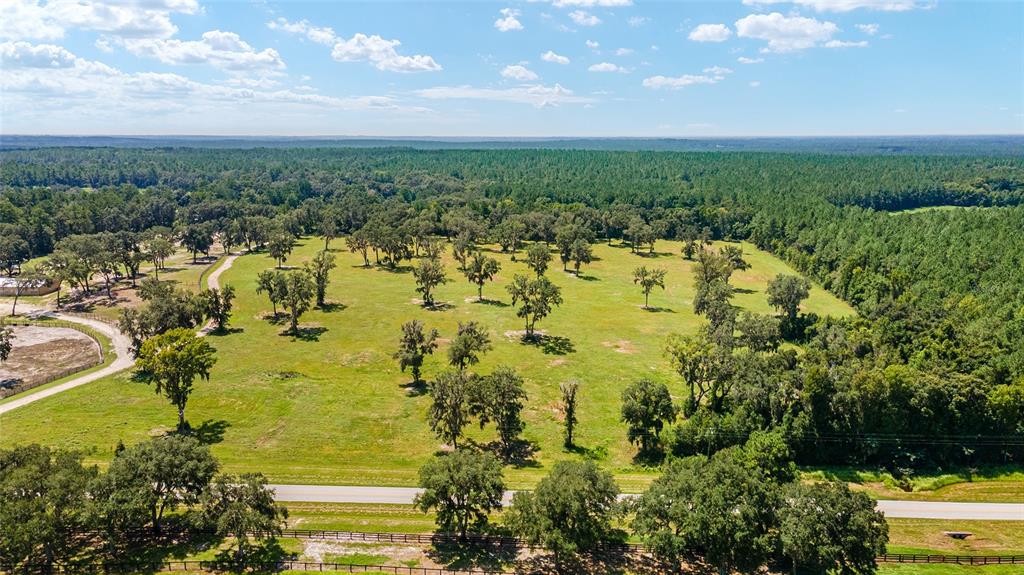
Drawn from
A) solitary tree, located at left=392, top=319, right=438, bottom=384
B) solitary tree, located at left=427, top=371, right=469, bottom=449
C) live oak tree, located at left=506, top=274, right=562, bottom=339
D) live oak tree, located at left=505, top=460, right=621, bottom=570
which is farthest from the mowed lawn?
live oak tree, located at left=505, top=460, right=621, bottom=570

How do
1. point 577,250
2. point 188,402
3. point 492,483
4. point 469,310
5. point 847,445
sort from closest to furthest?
point 492,483
point 847,445
point 188,402
point 469,310
point 577,250

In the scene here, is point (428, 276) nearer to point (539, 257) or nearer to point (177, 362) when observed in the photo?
point (539, 257)

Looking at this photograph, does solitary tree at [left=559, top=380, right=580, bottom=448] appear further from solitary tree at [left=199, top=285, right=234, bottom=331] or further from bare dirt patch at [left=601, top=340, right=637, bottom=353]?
solitary tree at [left=199, top=285, right=234, bottom=331]

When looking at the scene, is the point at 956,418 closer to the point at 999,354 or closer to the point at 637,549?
the point at 999,354

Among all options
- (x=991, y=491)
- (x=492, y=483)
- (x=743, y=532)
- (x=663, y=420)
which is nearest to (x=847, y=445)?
(x=991, y=491)

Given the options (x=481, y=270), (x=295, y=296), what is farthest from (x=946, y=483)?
(x=295, y=296)

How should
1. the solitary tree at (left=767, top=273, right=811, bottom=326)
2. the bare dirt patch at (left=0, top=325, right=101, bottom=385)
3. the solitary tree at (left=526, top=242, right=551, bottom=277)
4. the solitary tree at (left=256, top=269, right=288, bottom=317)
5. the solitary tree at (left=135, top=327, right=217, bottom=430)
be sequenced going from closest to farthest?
the solitary tree at (left=135, top=327, right=217, bottom=430)
the bare dirt patch at (left=0, top=325, right=101, bottom=385)
the solitary tree at (left=767, top=273, right=811, bottom=326)
the solitary tree at (left=256, top=269, right=288, bottom=317)
the solitary tree at (left=526, top=242, right=551, bottom=277)
